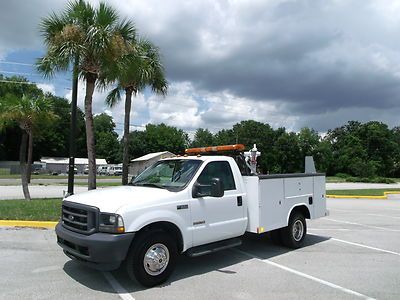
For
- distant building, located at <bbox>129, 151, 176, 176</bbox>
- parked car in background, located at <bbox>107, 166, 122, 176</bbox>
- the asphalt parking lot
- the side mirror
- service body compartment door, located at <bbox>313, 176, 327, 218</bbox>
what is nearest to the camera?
the asphalt parking lot

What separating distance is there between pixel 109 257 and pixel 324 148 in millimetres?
87208

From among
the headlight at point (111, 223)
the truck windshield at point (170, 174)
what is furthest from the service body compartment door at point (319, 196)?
the headlight at point (111, 223)

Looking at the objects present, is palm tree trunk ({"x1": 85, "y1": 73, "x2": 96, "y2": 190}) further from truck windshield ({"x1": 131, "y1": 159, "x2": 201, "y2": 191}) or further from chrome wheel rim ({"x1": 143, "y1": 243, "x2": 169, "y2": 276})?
chrome wheel rim ({"x1": 143, "y1": 243, "x2": 169, "y2": 276})

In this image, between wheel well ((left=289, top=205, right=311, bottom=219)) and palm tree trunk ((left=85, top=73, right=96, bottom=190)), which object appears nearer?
wheel well ((left=289, top=205, right=311, bottom=219))

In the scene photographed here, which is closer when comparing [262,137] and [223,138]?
[262,137]

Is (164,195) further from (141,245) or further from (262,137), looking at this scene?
(262,137)

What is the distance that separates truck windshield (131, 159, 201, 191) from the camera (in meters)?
6.71

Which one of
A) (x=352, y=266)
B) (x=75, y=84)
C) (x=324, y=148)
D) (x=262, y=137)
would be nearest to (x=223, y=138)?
Result: (x=262, y=137)

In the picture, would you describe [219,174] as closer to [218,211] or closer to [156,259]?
[218,211]

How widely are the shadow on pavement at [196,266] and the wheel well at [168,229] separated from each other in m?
0.58

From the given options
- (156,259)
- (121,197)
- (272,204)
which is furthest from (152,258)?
(272,204)

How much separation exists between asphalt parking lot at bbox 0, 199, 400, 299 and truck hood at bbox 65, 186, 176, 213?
118 cm

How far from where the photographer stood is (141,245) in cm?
576

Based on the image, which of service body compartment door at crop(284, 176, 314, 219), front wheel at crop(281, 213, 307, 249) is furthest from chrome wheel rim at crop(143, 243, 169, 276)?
front wheel at crop(281, 213, 307, 249)
